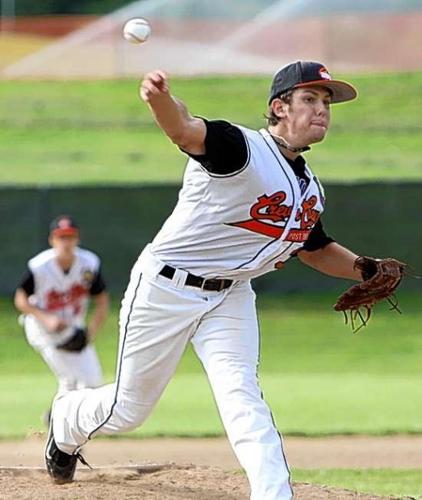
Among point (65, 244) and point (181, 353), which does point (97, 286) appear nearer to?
point (65, 244)

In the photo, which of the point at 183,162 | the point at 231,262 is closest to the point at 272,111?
the point at 231,262

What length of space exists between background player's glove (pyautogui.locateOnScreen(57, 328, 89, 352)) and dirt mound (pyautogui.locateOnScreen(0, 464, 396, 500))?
2554mm

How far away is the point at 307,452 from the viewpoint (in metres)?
8.38

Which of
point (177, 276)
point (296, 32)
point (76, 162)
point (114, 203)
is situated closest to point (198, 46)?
point (296, 32)

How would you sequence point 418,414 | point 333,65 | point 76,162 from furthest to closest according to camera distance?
point 333,65
point 76,162
point 418,414

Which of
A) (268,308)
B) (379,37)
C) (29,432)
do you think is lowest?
(268,308)

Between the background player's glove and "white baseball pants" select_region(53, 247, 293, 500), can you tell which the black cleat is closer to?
"white baseball pants" select_region(53, 247, 293, 500)

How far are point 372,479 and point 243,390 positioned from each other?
2.50m

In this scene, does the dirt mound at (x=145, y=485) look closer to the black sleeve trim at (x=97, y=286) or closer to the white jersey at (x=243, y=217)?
the white jersey at (x=243, y=217)

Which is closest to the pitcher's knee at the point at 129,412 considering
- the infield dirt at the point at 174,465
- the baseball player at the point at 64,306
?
the infield dirt at the point at 174,465

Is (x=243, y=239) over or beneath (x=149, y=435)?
over

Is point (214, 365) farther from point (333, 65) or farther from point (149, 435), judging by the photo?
point (333, 65)

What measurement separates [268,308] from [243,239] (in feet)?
38.2

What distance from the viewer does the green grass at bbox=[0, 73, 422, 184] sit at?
910 inches
